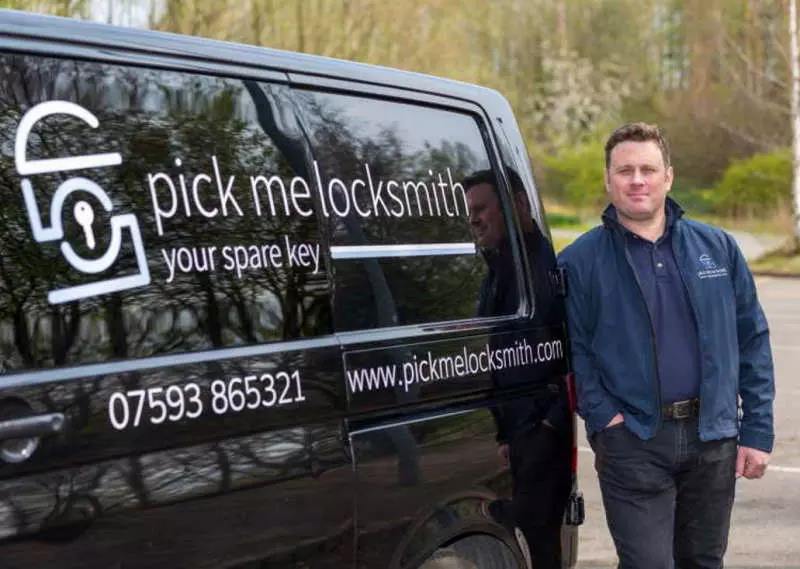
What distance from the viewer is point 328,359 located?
8.98 feet

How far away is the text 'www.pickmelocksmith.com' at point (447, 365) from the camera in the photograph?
2.85 meters

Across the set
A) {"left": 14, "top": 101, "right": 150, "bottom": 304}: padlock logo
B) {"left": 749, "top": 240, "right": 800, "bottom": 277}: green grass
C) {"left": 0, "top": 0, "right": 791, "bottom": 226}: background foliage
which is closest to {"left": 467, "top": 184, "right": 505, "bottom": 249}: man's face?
{"left": 14, "top": 101, "right": 150, "bottom": 304}: padlock logo

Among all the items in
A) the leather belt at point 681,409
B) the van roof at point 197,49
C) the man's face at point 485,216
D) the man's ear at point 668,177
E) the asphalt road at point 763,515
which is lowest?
the asphalt road at point 763,515

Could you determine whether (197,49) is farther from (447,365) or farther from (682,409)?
(682,409)

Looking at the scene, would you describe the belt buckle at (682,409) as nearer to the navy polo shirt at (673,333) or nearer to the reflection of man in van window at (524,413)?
the navy polo shirt at (673,333)

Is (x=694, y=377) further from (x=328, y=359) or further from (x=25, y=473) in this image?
(x=25, y=473)

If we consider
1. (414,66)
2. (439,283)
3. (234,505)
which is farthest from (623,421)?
(414,66)

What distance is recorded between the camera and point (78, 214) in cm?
229

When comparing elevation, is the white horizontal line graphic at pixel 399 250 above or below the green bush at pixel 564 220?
above

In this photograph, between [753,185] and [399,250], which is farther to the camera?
[753,185]

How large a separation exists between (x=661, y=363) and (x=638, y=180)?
0.56 metres

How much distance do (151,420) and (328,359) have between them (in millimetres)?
521

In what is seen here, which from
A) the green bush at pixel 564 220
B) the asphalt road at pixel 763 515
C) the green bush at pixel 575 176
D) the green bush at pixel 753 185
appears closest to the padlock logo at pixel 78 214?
the asphalt road at pixel 763 515

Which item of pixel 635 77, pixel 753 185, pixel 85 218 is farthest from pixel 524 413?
pixel 635 77
